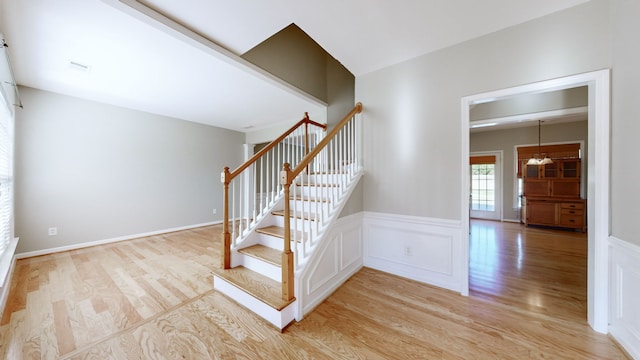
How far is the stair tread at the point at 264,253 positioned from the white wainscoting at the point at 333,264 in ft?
1.17

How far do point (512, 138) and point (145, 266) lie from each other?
860cm

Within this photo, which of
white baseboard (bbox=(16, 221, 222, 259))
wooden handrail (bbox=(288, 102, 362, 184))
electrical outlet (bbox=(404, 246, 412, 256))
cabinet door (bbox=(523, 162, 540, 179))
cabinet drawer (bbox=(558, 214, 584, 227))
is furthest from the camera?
cabinet door (bbox=(523, 162, 540, 179))

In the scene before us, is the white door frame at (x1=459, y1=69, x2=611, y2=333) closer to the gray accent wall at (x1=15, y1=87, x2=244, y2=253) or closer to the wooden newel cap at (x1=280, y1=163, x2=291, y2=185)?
the wooden newel cap at (x1=280, y1=163, x2=291, y2=185)

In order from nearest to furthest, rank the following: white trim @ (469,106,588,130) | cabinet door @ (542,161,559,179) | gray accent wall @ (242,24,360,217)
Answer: white trim @ (469,106,588,130) → gray accent wall @ (242,24,360,217) → cabinet door @ (542,161,559,179)

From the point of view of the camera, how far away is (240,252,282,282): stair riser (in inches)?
82.7

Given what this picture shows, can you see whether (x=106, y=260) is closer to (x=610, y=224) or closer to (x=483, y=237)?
(x=610, y=224)

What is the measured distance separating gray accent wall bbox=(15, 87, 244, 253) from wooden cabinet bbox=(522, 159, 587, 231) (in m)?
8.07

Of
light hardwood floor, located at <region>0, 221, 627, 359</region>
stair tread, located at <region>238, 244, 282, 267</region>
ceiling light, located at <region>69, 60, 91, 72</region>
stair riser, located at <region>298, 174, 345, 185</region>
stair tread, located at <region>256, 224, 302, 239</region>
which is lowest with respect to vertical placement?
light hardwood floor, located at <region>0, 221, 627, 359</region>

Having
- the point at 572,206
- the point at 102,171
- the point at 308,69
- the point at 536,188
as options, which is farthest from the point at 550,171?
the point at 102,171

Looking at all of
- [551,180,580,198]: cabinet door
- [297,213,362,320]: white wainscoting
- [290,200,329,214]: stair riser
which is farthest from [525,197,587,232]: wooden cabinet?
[290,200,329,214]: stair riser

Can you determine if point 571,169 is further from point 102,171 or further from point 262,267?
point 102,171

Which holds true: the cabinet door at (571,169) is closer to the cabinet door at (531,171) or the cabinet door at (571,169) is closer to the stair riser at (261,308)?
the cabinet door at (531,171)

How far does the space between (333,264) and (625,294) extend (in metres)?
2.14

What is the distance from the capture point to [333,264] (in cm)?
230
